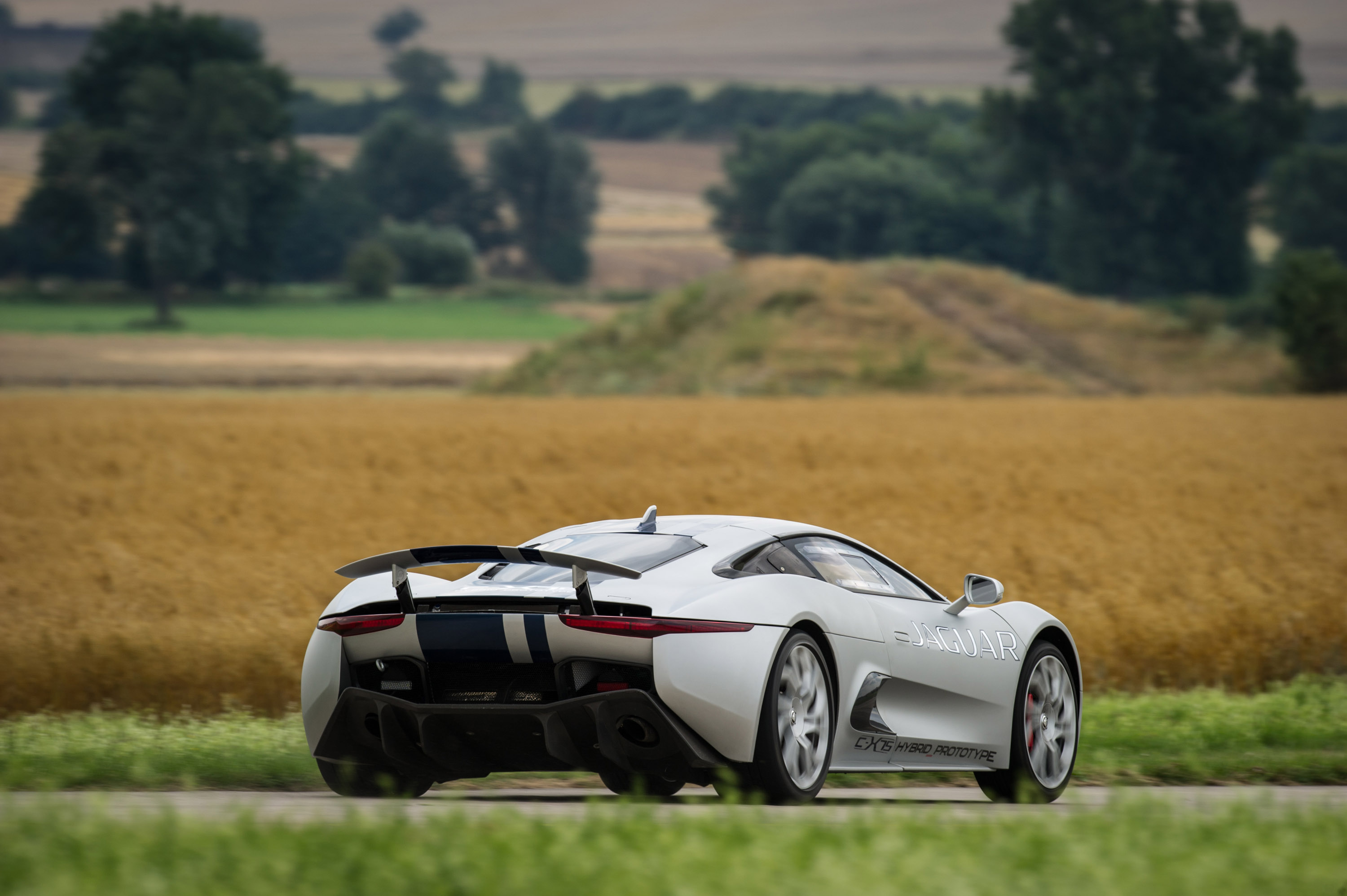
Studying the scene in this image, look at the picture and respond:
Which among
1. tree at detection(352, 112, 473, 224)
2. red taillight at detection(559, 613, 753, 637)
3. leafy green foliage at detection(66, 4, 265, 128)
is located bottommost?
tree at detection(352, 112, 473, 224)

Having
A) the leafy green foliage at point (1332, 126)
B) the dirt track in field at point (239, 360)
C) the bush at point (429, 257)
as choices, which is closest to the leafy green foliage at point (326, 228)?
the bush at point (429, 257)

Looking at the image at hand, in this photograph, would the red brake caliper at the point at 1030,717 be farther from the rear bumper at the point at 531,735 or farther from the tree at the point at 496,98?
the tree at the point at 496,98

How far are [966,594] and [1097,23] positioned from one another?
362 feet

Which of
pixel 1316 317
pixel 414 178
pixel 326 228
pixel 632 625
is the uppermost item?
pixel 632 625

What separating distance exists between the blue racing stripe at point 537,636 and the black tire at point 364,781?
46.8 inches

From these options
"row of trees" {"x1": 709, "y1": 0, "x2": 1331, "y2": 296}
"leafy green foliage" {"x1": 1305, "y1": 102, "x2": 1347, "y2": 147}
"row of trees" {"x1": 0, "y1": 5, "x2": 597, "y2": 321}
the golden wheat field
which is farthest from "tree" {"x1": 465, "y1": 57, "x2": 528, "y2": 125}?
the golden wheat field

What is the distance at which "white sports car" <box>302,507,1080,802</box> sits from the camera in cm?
640

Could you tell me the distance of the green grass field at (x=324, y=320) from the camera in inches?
3861

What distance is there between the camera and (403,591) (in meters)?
6.74

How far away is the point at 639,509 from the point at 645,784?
1507cm

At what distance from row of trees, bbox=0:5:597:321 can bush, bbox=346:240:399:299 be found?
251 centimetres

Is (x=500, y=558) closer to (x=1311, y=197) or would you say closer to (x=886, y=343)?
(x=886, y=343)

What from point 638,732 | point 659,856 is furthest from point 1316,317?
point 659,856

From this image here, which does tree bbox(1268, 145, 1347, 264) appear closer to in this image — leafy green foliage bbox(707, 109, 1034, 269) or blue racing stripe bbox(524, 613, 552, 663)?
leafy green foliage bbox(707, 109, 1034, 269)
